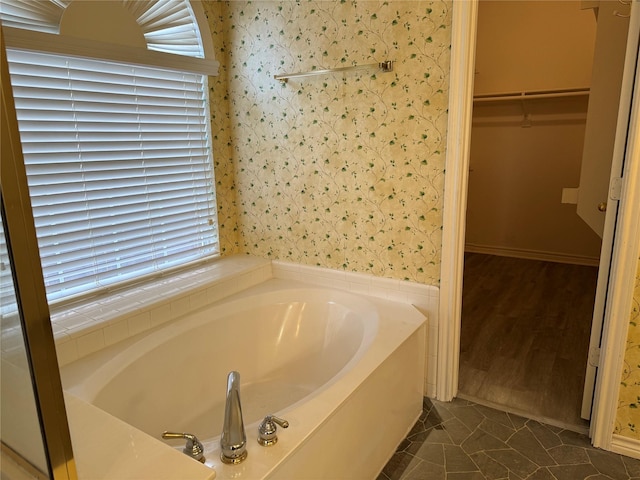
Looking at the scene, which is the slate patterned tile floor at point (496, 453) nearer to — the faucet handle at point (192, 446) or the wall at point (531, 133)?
the faucet handle at point (192, 446)

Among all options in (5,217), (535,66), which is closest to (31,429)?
(5,217)

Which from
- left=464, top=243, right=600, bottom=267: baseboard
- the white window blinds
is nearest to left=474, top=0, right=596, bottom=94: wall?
left=464, top=243, right=600, bottom=267: baseboard

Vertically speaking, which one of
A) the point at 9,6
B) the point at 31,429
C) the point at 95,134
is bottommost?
the point at 31,429

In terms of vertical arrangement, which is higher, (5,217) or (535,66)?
(535,66)

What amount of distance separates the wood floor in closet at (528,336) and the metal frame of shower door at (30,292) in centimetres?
214

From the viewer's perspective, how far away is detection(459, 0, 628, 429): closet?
3.35 meters

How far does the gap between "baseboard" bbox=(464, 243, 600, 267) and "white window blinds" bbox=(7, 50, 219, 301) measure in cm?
338

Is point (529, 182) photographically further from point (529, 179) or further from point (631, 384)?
point (631, 384)

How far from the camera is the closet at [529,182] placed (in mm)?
3348

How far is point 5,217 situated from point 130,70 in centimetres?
192

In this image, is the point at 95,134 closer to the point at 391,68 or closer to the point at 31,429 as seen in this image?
the point at 391,68

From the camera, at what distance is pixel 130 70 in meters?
2.26

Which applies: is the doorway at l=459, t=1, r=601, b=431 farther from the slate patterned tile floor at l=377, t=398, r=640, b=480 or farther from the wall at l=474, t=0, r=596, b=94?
the slate patterned tile floor at l=377, t=398, r=640, b=480

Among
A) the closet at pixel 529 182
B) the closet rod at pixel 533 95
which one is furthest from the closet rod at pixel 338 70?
the closet rod at pixel 533 95
